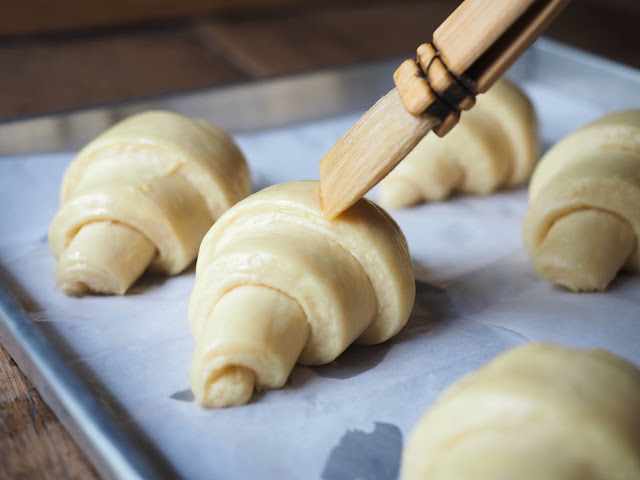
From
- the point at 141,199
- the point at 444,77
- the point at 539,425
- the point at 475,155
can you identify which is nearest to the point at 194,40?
the point at 475,155

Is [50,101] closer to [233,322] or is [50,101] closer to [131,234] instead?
[131,234]

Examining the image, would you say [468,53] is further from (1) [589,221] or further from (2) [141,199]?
(2) [141,199]

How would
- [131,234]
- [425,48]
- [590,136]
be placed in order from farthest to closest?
[590,136] → [131,234] → [425,48]

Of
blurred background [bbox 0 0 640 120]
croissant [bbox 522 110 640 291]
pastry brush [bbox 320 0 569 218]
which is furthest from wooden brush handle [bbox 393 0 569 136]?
blurred background [bbox 0 0 640 120]

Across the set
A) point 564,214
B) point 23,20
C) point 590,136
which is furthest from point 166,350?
point 23,20

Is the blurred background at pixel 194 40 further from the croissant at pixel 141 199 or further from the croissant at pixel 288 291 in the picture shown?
the croissant at pixel 288 291

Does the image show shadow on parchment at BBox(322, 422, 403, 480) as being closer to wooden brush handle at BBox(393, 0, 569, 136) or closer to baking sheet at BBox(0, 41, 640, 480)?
baking sheet at BBox(0, 41, 640, 480)

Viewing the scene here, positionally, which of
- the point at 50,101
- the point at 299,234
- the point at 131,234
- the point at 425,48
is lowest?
the point at 50,101
